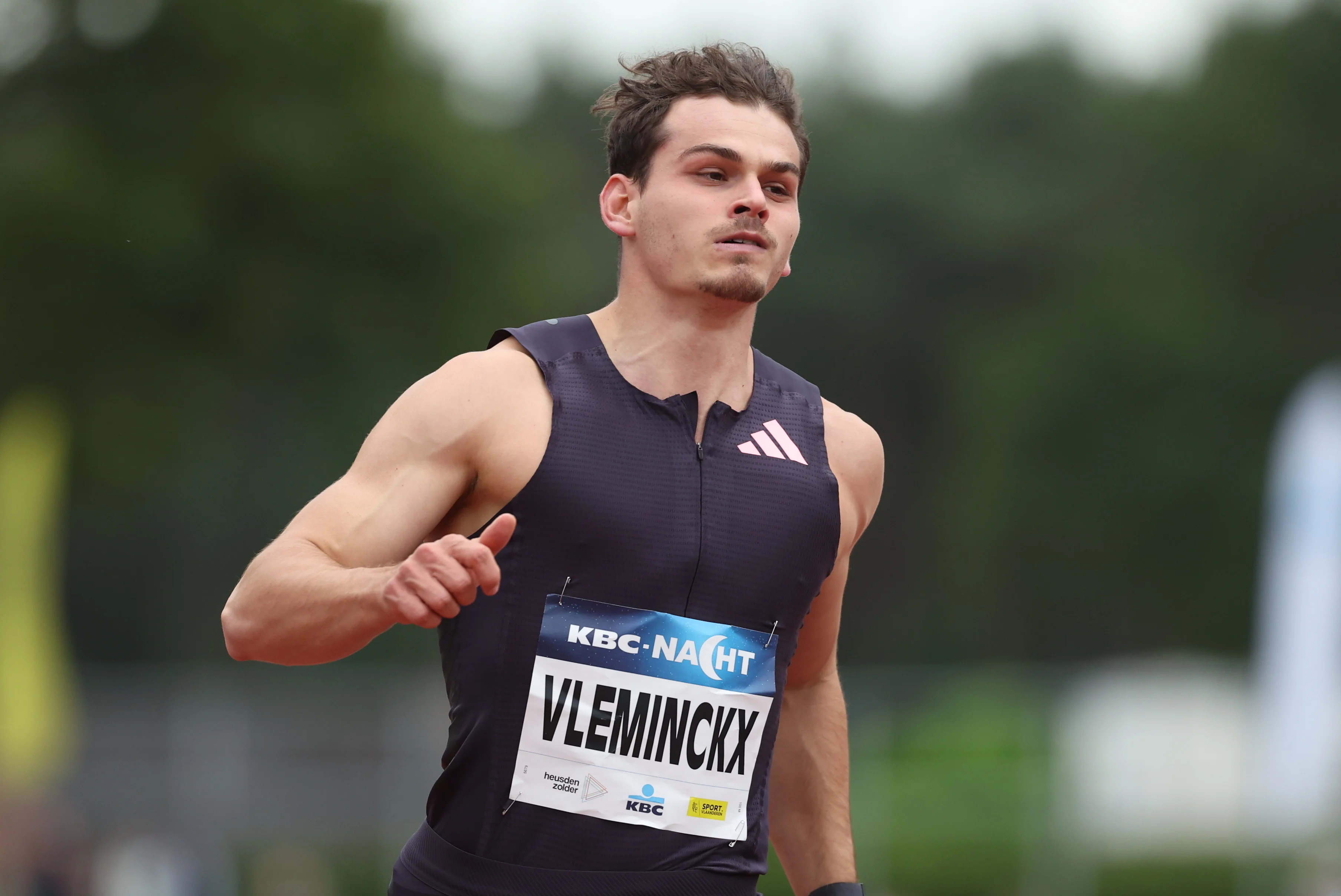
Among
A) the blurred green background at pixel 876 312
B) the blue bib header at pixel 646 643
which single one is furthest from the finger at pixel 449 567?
the blurred green background at pixel 876 312

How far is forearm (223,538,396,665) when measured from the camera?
312 cm

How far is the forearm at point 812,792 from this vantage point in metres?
4.09

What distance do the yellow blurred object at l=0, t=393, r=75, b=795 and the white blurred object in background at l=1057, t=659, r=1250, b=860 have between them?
33.1ft

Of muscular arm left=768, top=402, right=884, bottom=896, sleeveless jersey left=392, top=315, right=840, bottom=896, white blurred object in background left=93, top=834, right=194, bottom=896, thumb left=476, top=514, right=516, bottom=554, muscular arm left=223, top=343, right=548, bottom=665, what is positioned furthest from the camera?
white blurred object in background left=93, top=834, right=194, bottom=896

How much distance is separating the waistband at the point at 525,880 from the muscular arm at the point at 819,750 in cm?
53

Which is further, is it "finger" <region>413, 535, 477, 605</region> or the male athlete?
the male athlete

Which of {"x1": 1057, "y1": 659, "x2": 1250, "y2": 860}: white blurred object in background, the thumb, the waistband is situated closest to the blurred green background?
{"x1": 1057, "y1": 659, "x2": 1250, "y2": 860}: white blurred object in background

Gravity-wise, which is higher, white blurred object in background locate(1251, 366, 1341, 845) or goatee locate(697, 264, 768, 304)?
white blurred object in background locate(1251, 366, 1341, 845)

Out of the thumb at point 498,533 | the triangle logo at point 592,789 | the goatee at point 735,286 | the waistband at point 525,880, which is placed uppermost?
the goatee at point 735,286

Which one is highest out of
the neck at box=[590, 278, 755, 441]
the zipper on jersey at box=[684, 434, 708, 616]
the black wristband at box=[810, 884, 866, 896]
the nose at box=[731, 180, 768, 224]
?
the nose at box=[731, 180, 768, 224]

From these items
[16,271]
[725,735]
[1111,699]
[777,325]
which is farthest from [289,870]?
[777,325]

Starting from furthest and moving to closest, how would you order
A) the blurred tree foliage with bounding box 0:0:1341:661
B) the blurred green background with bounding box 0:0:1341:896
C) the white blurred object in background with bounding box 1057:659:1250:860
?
the blurred tree foliage with bounding box 0:0:1341:661
the blurred green background with bounding box 0:0:1341:896
the white blurred object in background with bounding box 1057:659:1250:860

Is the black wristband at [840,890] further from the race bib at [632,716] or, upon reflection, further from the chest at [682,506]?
the chest at [682,506]

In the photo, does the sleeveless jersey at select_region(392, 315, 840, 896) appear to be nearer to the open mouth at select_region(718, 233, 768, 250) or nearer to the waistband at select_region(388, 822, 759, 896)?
the waistband at select_region(388, 822, 759, 896)
